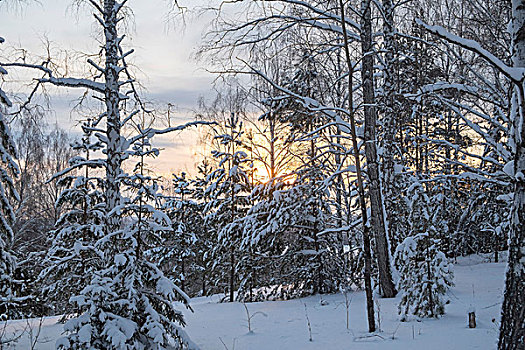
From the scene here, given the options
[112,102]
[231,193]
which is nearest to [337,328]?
[112,102]

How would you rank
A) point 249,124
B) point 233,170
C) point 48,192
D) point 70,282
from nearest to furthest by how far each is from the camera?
point 70,282 → point 233,170 → point 249,124 → point 48,192

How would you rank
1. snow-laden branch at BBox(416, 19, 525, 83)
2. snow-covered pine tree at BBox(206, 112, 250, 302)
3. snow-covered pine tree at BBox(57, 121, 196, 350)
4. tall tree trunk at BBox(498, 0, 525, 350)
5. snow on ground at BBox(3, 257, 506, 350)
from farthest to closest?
snow-covered pine tree at BBox(206, 112, 250, 302)
snow on ground at BBox(3, 257, 506, 350)
snow-covered pine tree at BBox(57, 121, 196, 350)
tall tree trunk at BBox(498, 0, 525, 350)
snow-laden branch at BBox(416, 19, 525, 83)

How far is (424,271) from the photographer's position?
23.7ft

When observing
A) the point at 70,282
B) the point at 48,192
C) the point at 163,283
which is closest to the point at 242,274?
the point at 70,282

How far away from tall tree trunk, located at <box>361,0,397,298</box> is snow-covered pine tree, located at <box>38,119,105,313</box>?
5528 millimetres

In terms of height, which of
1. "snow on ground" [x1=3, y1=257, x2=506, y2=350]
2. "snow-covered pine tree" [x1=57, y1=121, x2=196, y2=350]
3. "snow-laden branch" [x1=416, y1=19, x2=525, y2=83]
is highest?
"snow-laden branch" [x1=416, y1=19, x2=525, y2=83]

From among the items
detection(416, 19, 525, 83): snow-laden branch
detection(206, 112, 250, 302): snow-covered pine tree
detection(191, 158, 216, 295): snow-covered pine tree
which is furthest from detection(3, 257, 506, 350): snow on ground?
detection(191, 158, 216, 295): snow-covered pine tree

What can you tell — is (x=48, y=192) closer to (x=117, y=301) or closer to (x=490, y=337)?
(x=117, y=301)

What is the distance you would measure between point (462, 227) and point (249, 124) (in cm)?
995

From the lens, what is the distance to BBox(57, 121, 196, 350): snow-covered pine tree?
4.70 m

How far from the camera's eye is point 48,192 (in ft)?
79.3

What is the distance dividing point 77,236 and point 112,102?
12.0ft

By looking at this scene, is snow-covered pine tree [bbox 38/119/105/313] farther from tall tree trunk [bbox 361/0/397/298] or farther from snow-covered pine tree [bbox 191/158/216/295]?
snow-covered pine tree [bbox 191/158/216/295]

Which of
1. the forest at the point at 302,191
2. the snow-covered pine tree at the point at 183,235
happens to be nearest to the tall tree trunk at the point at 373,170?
the forest at the point at 302,191
